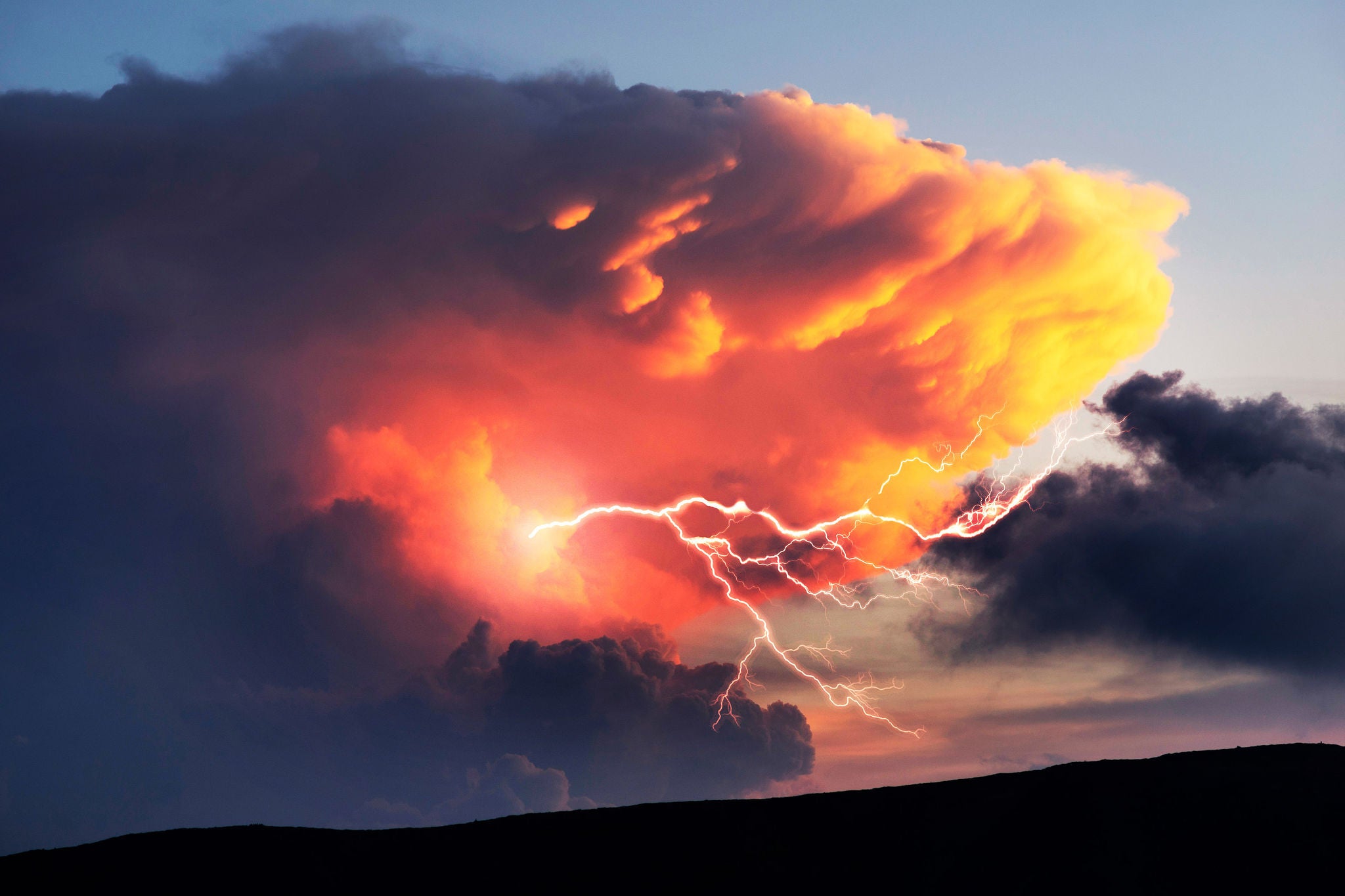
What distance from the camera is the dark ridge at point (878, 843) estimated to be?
21.7 metres

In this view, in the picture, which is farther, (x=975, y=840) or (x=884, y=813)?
(x=884, y=813)

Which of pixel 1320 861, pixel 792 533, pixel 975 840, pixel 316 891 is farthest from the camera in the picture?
pixel 792 533

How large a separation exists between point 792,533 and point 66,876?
25.6 metres

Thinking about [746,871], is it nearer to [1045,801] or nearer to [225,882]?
[1045,801]

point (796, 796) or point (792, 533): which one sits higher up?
point (792, 533)

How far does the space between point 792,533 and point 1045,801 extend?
Answer: 14709 mm

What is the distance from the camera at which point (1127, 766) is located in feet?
83.6

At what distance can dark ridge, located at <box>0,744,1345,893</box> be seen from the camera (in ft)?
71.1

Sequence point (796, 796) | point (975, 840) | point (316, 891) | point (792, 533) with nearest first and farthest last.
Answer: point (975, 840) < point (316, 891) < point (796, 796) < point (792, 533)

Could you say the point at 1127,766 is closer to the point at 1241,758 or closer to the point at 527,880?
the point at 1241,758

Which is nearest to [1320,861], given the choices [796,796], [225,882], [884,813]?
[884,813]

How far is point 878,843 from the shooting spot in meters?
24.5

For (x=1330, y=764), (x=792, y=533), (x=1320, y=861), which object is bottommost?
(x=1320, y=861)

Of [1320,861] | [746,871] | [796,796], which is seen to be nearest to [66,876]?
[746,871]
